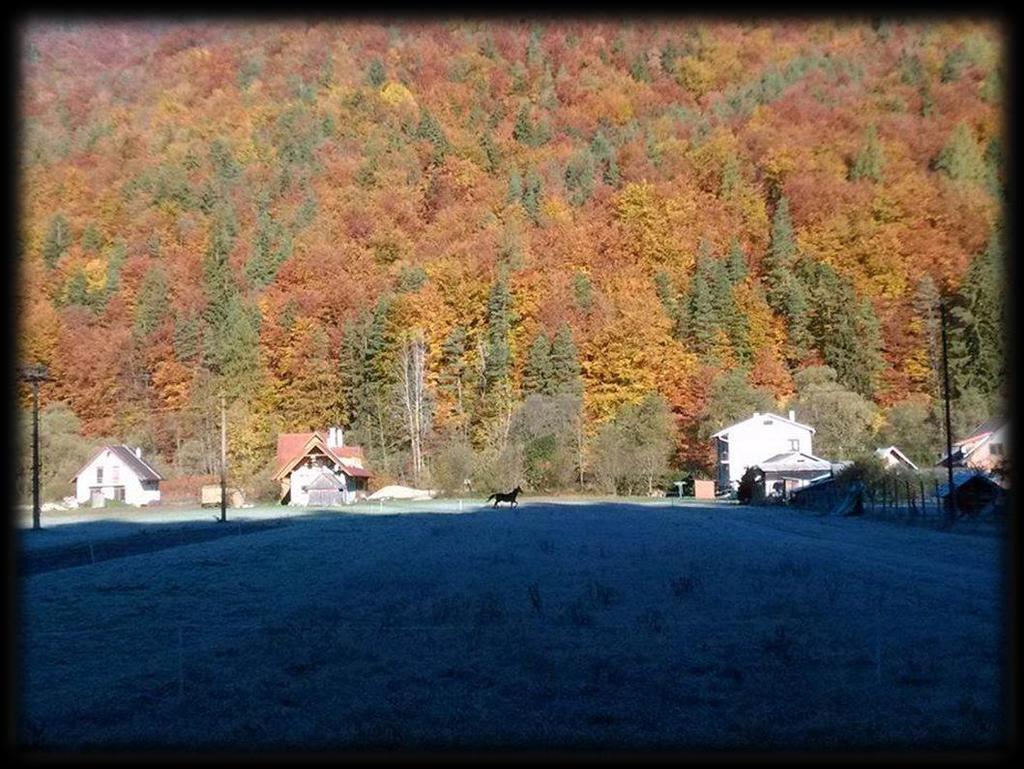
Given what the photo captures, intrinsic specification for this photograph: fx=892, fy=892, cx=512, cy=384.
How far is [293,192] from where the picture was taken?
294 feet

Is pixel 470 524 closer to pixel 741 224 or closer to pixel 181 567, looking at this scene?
pixel 181 567

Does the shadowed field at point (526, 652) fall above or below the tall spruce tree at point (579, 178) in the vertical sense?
below

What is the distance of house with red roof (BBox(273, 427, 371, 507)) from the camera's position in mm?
64250

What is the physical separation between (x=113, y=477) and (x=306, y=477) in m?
15.0

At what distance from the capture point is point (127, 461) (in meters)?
66.1

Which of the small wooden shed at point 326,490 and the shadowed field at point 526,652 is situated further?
the small wooden shed at point 326,490

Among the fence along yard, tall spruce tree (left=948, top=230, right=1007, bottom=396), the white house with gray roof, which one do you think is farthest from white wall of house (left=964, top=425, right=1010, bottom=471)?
the white house with gray roof

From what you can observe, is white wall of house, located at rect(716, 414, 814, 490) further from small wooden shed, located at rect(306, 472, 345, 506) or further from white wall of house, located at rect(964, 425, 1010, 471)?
small wooden shed, located at rect(306, 472, 345, 506)

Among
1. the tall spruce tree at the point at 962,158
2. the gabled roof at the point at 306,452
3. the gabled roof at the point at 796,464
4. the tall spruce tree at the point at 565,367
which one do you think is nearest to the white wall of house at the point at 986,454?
the gabled roof at the point at 796,464

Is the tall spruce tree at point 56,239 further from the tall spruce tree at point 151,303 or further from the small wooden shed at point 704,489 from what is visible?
the small wooden shed at point 704,489

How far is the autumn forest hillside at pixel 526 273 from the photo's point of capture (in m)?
65.8

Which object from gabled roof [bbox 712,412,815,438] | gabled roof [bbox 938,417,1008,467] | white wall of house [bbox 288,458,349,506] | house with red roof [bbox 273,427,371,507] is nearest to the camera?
gabled roof [bbox 938,417,1008,467]

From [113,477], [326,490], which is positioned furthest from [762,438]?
[113,477]

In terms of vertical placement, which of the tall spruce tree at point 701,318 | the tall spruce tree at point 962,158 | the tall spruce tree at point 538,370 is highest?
the tall spruce tree at point 962,158
